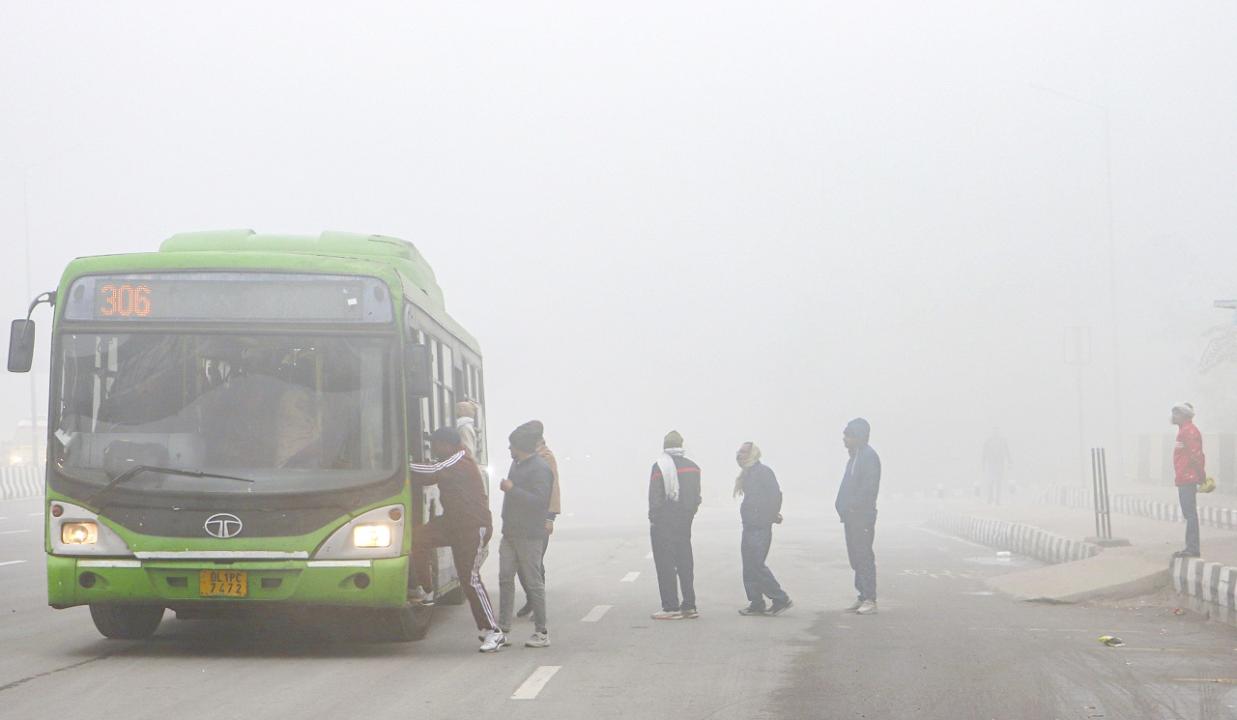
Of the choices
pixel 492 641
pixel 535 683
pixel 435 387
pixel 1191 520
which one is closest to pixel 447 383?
pixel 435 387

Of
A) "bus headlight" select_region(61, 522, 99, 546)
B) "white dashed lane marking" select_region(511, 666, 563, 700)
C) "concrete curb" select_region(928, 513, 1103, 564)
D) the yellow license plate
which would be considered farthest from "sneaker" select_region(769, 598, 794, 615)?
"concrete curb" select_region(928, 513, 1103, 564)


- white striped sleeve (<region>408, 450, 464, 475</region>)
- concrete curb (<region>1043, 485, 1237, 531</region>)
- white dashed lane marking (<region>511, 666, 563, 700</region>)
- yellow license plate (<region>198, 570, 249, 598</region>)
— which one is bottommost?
concrete curb (<region>1043, 485, 1237, 531</region>)

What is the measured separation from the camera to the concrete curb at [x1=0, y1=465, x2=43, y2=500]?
4641 cm

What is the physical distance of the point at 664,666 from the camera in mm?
11312

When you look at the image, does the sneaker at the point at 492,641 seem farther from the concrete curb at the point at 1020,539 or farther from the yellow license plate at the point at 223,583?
the concrete curb at the point at 1020,539

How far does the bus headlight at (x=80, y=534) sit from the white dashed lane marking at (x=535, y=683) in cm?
316

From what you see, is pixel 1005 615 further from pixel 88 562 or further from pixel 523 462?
pixel 88 562

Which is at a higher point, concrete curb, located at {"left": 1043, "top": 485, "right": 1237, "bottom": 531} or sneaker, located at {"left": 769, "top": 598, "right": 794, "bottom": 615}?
sneaker, located at {"left": 769, "top": 598, "right": 794, "bottom": 615}

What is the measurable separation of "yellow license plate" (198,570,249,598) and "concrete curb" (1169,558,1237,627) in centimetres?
914

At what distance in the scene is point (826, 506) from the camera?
55375 millimetres

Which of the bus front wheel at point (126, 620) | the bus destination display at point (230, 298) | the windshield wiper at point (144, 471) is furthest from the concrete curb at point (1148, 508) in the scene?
the windshield wiper at point (144, 471)

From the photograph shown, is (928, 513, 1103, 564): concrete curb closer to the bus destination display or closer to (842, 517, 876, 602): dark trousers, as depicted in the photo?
(842, 517, 876, 602): dark trousers

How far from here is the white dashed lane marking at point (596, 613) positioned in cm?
1484

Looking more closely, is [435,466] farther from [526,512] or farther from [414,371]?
[526,512]
